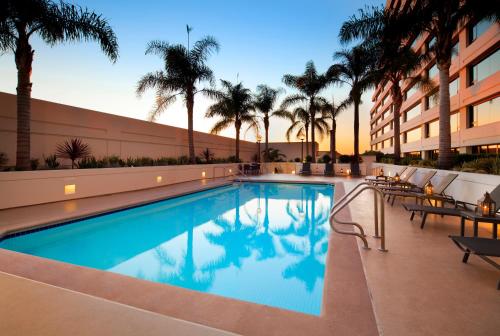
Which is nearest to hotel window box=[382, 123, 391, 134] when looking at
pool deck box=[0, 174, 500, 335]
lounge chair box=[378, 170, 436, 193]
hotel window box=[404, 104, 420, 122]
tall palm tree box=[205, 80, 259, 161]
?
hotel window box=[404, 104, 420, 122]

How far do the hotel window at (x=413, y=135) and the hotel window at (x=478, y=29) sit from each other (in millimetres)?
11754

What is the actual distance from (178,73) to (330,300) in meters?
13.4

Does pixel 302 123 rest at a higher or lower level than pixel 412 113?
lower

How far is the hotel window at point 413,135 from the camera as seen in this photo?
27750mm

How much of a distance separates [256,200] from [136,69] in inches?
402

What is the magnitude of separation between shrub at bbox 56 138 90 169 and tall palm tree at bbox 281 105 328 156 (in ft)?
51.2

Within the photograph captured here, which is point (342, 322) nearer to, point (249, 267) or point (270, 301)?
point (270, 301)

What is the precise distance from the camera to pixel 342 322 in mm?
2064

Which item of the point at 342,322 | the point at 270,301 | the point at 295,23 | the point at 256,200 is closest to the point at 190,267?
the point at 270,301

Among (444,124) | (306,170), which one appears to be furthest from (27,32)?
(306,170)

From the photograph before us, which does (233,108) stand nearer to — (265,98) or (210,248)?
(265,98)

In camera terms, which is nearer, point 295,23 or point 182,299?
point 182,299

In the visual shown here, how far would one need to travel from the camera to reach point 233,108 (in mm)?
18812

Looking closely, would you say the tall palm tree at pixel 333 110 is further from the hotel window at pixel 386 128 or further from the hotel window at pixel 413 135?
the hotel window at pixel 386 128
